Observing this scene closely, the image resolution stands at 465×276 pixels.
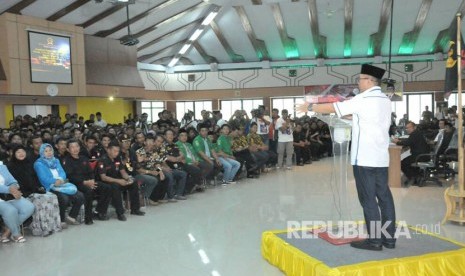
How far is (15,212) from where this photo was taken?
14.6ft

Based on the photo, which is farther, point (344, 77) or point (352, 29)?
point (344, 77)

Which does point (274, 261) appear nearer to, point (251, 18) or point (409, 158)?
point (409, 158)

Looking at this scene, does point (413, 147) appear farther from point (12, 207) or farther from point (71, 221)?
point (12, 207)

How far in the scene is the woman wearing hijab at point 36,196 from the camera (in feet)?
15.4

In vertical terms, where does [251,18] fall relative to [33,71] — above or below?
above

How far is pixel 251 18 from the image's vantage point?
15.1m

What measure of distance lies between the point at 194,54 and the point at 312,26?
5.50 meters

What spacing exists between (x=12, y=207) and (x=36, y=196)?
1.04 ft

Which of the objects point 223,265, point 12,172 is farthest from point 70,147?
point 223,265

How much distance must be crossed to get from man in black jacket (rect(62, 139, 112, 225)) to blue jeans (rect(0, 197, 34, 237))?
69cm

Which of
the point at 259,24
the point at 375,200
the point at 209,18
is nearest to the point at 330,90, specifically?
the point at 259,24

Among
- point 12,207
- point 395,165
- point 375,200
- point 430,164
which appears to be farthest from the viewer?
point 395,165

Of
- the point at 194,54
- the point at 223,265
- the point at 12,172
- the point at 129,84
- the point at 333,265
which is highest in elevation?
the point at 194,54

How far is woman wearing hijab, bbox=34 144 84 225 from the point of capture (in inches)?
193
